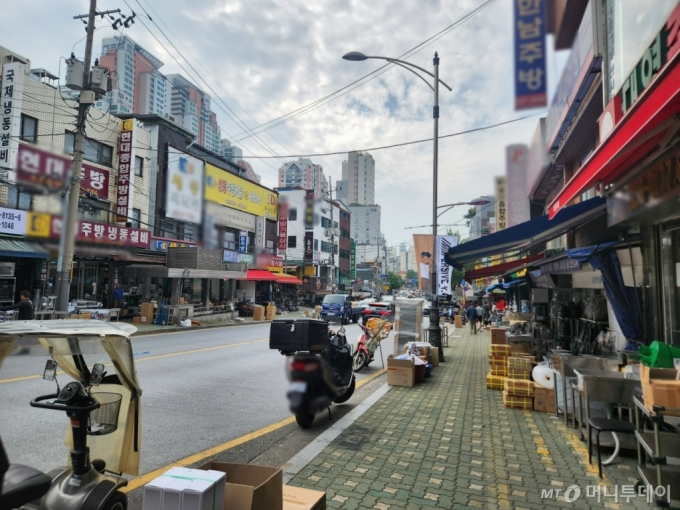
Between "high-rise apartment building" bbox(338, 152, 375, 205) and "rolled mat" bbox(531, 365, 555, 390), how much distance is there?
5011mm

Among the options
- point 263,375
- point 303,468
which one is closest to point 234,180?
point 303,468

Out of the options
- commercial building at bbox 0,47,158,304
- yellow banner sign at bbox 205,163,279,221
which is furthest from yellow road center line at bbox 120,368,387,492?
yellow banner sign at bbox 205,163,279,221

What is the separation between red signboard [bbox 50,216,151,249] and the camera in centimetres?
133

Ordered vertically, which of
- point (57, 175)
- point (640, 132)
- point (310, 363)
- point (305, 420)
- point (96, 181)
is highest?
point (640, 132)

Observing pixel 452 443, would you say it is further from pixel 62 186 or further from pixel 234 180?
pixel 62 186

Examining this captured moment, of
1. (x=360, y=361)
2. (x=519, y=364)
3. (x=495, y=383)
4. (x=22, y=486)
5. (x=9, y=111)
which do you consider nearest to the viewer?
(x=9, y=111)

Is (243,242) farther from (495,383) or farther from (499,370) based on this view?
(499,370)

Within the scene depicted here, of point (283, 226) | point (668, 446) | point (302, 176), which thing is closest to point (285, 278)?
point (283, 226)

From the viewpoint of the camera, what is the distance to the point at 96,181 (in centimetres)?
181

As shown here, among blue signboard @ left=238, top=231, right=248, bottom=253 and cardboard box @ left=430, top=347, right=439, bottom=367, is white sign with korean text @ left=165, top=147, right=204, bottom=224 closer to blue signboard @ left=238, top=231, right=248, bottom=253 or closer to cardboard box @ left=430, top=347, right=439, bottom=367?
blue signboard @ left=238, top=231, right=248, bottom=253

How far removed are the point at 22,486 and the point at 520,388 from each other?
585 cm

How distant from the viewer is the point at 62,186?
131 cm

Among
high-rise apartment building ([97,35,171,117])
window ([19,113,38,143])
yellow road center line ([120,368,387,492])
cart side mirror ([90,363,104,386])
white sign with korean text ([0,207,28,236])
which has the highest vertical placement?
high-rise apartment building ([97,35,171,117])

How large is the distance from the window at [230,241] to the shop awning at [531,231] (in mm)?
3196
